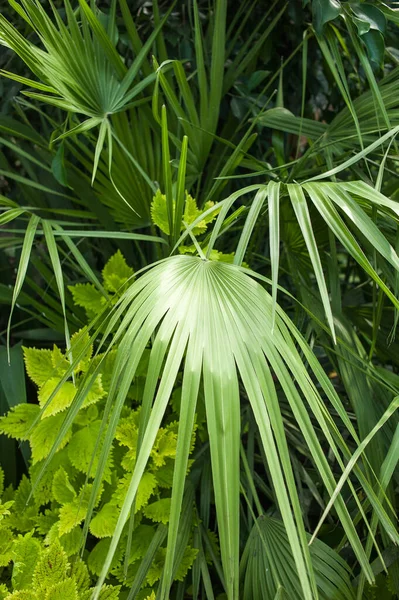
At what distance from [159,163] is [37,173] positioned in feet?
1.33

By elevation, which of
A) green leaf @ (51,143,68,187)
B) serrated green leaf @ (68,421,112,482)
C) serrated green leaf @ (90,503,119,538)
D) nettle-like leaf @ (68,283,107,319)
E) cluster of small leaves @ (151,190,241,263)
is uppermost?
green leaf @ (51,143,68,187)

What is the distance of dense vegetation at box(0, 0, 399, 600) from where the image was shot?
0.67 metres

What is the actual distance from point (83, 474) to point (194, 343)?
1.40 feet

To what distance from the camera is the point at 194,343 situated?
69cm

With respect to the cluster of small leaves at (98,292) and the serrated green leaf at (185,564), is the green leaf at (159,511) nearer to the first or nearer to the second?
the serrated green leaf at (185,564)

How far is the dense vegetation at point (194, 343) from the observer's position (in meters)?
0.67

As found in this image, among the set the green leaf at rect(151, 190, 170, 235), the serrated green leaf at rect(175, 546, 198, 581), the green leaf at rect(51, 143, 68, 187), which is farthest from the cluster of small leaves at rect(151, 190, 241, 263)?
the serrated green leaf at rect(175, 546, 198, 581)

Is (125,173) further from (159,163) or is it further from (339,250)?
(339,250)

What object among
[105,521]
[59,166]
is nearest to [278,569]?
[105,521]

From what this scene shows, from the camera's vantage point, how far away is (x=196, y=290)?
2.43 feet

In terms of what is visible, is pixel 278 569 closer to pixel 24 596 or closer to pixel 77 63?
pixel 24 596

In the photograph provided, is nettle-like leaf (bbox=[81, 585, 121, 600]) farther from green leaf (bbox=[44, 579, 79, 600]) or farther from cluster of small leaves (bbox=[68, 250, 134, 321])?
cluster of small leaves (bbox=[68, 250, 134, 321])

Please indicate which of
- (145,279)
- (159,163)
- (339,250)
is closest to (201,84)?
(159,163)

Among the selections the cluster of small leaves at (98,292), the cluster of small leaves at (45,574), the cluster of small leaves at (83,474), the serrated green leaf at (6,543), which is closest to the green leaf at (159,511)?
the cluster of small leaves at (83,474)
